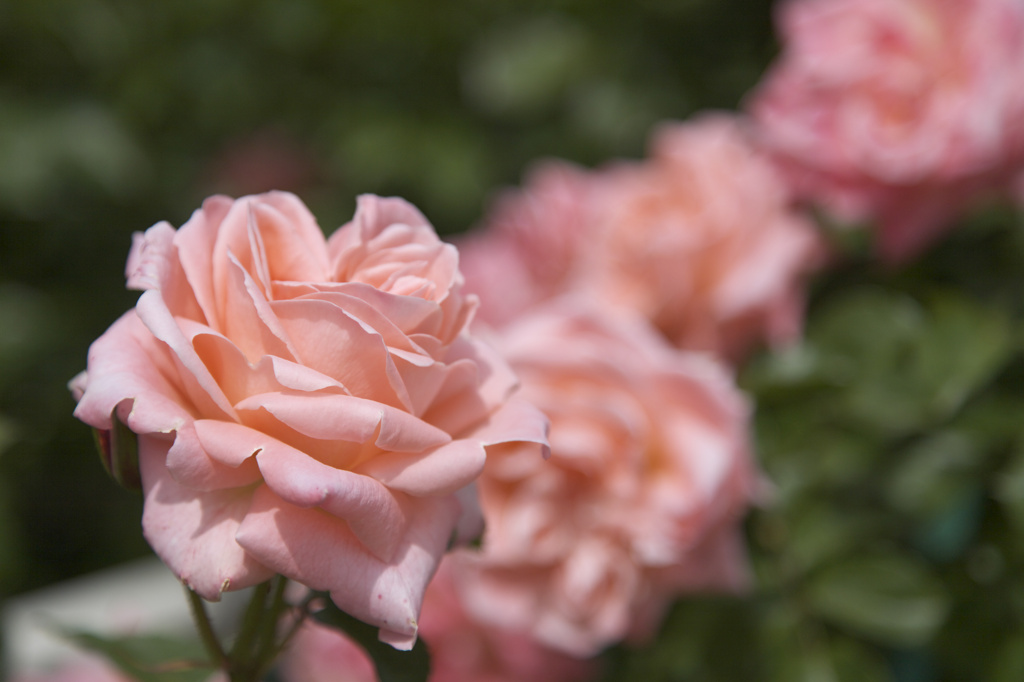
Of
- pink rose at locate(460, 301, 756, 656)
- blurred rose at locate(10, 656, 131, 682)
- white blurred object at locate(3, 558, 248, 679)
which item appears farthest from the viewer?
white blurred object at locate(3, 558, 248, 679)

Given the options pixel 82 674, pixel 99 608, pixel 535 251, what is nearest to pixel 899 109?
pixel 535 251

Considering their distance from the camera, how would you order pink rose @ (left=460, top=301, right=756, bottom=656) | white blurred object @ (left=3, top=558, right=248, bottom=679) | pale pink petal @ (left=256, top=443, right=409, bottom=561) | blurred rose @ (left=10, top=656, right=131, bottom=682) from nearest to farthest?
pale pink petal @ (left=256, top=443, right=409, bottom=561), pink rose @ (left=460, top=301, right=756, bottom=656), blurred rose @ (left=10, top=656, right=131, bottom=682), white blurred object @ (left=3, top=558, right=248, bottom=679)

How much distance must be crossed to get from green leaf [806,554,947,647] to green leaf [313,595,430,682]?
10.9 inches

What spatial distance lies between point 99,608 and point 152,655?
495 mm

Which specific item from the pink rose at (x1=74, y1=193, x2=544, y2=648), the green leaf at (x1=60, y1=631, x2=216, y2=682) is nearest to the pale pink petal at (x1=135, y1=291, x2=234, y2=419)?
the pink rose at (x1=74, y1=193, x2=544, y2=648)

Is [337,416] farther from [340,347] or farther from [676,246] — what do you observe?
[676,246]

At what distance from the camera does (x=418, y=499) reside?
9.6 inches

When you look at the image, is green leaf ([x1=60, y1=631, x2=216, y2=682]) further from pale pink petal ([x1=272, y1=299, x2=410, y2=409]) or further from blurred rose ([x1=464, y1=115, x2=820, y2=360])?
blurred rose ([x1=464, y1=115, x2=820, y2=360])

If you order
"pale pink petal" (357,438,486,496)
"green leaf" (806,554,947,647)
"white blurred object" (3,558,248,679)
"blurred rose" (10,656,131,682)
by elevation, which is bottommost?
"white blurred object" (3,558,248,679)

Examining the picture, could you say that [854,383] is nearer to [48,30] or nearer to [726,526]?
[726,526]

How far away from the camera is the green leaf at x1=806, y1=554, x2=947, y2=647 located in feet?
1.42

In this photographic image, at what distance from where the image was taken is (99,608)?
75 cm

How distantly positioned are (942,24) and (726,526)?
34cm

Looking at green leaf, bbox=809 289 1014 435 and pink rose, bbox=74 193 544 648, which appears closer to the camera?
pink rose, bbox=74 193 544 648
